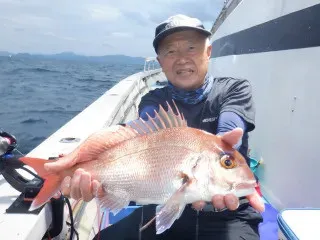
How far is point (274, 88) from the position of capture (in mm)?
3895

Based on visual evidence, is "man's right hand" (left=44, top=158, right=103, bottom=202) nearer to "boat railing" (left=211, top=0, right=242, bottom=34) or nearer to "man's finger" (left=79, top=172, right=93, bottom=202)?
"man's finger" (left=79, top=172, right=93, bottom=202)

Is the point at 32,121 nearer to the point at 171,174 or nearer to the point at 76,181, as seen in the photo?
the point at 76,181

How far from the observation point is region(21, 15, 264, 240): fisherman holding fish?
1749mm

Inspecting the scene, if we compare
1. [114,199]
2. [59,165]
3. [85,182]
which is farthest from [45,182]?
[114,199]

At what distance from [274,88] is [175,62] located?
1.78 m

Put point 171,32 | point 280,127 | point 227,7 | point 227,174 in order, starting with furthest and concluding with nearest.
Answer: point 227,7 → point 280,127 → point 171,32 → point 227,174

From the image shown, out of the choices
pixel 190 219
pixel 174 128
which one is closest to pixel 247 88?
pixel 174 128

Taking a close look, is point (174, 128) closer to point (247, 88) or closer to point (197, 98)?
point (197, 98)

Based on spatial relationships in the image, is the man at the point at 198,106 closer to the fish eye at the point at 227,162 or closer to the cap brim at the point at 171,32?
the cap brim at the point at 171,32

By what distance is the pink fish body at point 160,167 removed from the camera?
174 cm

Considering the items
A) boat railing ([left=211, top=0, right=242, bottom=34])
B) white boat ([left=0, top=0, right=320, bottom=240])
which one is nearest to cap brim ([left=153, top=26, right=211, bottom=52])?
white boat ([left=0, top=0, right=320, bottom=240])

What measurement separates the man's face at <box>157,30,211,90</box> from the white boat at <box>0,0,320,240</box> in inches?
43.5

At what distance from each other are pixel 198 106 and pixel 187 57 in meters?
0.42

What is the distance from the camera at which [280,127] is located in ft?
11.8
